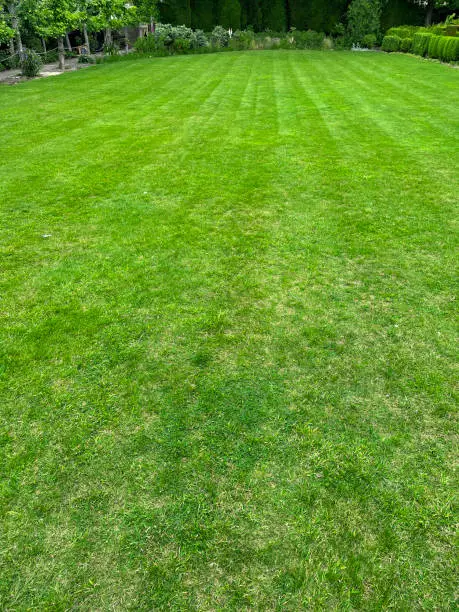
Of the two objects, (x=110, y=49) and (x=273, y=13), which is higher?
(x=273, y=13)

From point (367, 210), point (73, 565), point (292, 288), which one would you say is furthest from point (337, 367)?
point (367, 210)

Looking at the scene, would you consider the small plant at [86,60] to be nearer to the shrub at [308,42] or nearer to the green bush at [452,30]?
the shrub at [308,42]

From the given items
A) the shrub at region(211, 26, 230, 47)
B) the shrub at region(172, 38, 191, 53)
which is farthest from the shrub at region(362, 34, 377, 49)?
the shrub at region(172, 38, 191, 53)

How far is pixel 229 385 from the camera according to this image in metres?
3.32

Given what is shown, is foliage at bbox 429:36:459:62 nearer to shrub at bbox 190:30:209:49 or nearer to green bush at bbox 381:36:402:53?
green bush at bbox 381:36:402:53

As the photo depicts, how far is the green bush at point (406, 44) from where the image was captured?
23962 millimetres

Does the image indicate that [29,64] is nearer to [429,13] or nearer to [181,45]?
[181,45]

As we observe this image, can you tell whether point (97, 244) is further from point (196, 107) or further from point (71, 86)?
point (71, 86)

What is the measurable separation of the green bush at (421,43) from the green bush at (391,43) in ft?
7.08

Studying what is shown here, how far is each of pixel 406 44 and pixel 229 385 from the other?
28599 millimetres

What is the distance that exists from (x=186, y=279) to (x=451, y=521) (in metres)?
3.31

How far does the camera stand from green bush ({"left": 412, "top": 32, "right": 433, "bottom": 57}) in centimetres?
2134

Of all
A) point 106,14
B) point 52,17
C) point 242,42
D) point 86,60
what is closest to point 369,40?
point 242,42

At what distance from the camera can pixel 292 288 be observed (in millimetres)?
4488
